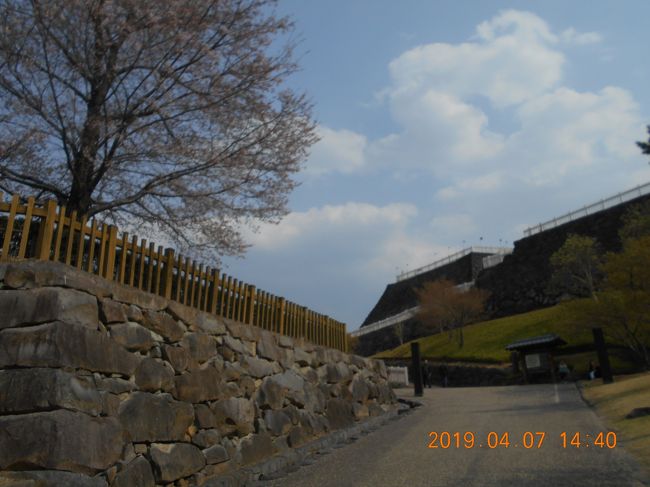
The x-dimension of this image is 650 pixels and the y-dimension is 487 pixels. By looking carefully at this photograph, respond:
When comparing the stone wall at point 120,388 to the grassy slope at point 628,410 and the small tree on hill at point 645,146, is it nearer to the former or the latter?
the grassy slope at point 628,410

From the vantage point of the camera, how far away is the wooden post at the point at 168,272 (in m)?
6.63

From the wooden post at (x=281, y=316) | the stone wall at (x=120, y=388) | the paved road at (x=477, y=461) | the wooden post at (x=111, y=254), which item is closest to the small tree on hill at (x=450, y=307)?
the paved road at (x=477, y=461)

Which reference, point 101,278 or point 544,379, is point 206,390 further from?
point 544,379

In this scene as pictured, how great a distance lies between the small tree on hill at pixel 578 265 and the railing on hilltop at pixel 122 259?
111 feet

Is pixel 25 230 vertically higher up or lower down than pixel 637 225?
lower down

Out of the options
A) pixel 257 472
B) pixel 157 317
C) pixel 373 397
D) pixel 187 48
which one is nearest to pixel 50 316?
pixel 157 317

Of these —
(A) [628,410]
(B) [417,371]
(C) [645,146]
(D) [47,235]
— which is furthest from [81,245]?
(B) [417,371]

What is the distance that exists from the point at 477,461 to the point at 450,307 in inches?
1586

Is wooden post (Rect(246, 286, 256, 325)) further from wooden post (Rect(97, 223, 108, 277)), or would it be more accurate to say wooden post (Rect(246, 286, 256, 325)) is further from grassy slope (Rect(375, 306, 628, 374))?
grassy slope (Rect(375, 306, 628, 374))

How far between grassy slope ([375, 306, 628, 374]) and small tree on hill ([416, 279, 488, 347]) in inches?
40.6

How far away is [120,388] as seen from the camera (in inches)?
210

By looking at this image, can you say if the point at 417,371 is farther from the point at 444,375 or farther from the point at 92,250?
the point at 92,250

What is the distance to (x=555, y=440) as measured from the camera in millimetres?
8828

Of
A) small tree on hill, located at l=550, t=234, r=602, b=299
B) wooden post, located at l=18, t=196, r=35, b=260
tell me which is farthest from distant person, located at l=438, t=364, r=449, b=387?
wooden post, located at l=18, t=196, r=35, b=260
